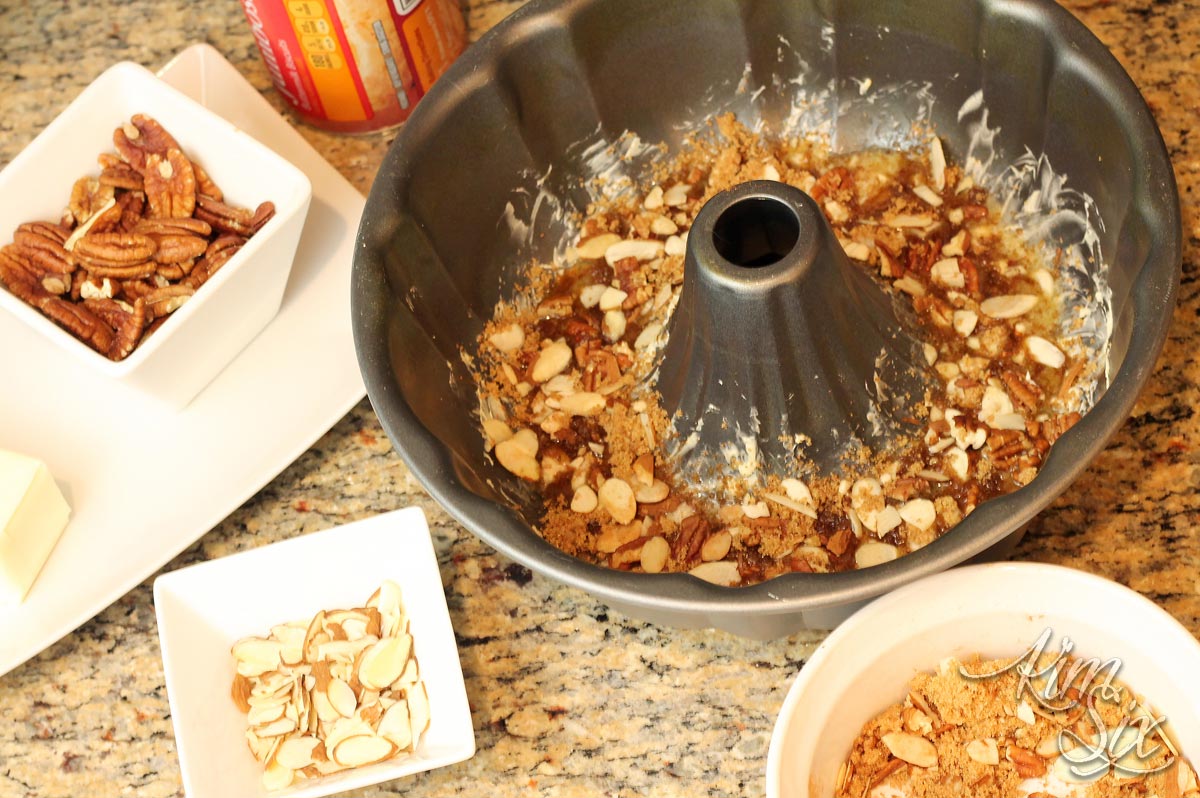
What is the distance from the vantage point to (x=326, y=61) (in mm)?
831

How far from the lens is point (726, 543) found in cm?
69

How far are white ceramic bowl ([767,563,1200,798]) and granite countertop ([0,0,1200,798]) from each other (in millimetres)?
84

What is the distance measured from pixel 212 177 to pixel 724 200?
364 millimetres

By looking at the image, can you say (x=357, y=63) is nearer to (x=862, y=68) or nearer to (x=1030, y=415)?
(x=862, y=68)

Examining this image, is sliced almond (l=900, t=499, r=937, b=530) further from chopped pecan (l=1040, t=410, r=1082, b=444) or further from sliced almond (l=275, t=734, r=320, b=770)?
sliced almond (l=275, t=734, r=320, b=770)

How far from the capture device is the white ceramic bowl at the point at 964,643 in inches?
23.4

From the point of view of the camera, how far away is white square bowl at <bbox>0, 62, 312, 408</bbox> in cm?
75

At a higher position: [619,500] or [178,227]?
[178,227]

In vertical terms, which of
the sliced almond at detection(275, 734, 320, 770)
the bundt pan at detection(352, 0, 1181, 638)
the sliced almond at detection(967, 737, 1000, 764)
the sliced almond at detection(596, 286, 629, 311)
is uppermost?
the bundt pan at detection(352, 0, 1181, 638)

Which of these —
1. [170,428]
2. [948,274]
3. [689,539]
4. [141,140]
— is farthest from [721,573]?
[141,140]

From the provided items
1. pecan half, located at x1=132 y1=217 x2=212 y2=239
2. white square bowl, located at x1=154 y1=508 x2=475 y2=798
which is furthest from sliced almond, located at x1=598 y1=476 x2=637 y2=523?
pecan half, located at x1=132 y1=217 x2=212 y2=239

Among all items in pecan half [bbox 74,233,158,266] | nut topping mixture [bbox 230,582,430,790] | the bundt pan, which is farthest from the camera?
pecan half [bbox 74,233,158,266]

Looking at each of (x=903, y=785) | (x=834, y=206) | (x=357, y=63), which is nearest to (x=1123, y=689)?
(x=903, y=785)

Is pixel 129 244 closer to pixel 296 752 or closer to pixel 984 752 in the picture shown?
pixel 296 752
